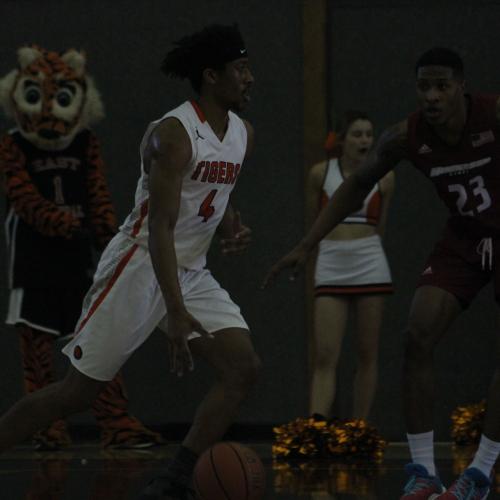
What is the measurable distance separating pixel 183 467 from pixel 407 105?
470 cm

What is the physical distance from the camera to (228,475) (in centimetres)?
561

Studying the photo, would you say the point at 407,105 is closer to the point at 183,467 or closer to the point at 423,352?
the point at 423,352

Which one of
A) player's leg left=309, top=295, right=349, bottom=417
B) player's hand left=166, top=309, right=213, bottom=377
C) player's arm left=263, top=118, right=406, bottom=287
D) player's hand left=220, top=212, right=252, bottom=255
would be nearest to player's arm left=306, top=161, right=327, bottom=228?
player's leg left=309, top=295, right=349, bottom=417

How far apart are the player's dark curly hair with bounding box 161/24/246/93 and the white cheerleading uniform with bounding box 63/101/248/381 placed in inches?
7.4

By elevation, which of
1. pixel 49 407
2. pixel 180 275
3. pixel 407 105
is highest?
pixel 407 105

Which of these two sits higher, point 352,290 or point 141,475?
point 352,290

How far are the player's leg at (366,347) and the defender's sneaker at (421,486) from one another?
9.27 feet

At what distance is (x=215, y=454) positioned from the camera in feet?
18.6

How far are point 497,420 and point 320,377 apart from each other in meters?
2.94

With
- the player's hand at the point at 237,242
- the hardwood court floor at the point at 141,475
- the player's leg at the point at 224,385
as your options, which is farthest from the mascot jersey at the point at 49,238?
the player's leg at the point at 224,385

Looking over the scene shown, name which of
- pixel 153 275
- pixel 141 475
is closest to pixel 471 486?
pixel 153 275

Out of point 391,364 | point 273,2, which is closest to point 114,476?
point 391,364

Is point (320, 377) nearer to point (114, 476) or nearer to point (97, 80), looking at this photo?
point (114, 476)

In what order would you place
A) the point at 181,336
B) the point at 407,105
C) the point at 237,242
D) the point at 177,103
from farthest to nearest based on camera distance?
the point at 177,103 → the point at 407,105 → the point at 237,242 → the point at 181,336
